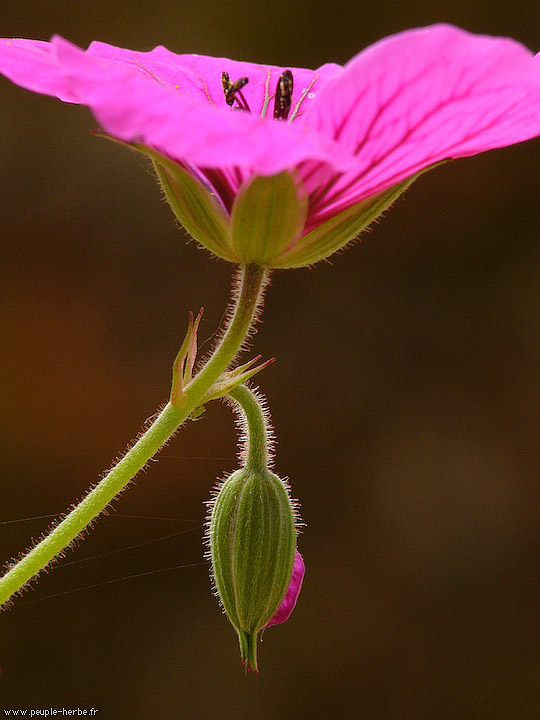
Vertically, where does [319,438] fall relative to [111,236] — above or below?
below

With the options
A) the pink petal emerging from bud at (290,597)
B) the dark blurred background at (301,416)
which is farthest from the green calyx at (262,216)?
the dark blurred background at (301,416)

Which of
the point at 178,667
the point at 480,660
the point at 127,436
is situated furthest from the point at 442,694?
the point at 127,436

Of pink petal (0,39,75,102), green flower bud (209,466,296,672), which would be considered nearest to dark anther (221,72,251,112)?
pink petal (0,39,75,102)

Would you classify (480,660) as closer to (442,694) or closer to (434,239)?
(442,694)

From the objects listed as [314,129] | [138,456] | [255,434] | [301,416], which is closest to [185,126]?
[314,129]

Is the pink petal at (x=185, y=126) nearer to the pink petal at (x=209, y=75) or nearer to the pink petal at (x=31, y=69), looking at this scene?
the pink petal at (x=31, y=69)

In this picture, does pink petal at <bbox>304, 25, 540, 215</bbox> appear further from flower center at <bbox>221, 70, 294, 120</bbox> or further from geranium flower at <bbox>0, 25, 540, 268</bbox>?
flower center at <bbox>221, 70, 294, 120</bbox>
